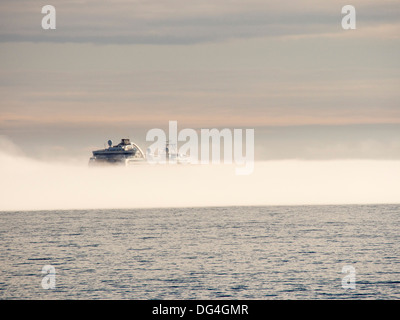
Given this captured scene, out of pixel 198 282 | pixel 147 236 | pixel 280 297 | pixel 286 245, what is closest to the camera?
pixel 280 297

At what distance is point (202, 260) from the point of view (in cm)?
6831

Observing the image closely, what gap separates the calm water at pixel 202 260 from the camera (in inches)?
2077

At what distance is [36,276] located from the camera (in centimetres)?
5922

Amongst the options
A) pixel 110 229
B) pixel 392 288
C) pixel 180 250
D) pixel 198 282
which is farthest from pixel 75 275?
pixel 110 229

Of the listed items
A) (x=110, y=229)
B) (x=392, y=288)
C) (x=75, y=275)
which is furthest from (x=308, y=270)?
(x=110, y=229)

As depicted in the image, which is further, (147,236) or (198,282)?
(147,236)

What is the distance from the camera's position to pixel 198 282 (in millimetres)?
55688

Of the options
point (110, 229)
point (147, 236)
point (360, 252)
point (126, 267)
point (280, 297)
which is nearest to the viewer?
point (280, 297)

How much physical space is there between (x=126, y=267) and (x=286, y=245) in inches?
904

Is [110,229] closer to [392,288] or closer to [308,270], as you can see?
[308,270]

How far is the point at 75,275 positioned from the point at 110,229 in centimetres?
4785

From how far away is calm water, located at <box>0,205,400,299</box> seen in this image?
173ft
